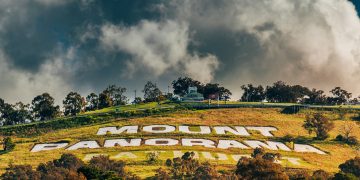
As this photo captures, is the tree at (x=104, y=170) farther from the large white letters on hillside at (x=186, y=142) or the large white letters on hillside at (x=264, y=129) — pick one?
the large white letters on hillside at (x=264, y=129)

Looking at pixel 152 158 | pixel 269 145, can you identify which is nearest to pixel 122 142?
pixel 152 158

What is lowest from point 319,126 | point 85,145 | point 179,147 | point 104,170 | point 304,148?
point 104,170

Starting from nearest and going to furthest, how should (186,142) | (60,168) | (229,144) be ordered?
(60,168), (229,144), (186,142)

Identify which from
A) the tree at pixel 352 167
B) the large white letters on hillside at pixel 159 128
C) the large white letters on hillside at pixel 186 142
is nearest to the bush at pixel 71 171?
the large white letters on hillside at pixel 186 142

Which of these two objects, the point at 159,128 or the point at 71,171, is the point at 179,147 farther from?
the point at 71,171

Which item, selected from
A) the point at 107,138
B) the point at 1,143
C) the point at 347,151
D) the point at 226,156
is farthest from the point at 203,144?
the point at 1,143

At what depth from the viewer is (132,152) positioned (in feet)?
516

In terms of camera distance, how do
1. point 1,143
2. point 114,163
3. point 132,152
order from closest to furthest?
point 114,163
point 132,152
point 1,143

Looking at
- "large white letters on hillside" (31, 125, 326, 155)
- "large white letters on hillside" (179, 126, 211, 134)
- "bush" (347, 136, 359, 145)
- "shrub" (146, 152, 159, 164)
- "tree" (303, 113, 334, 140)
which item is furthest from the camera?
"large white letters on hillside" (179, 126, 211, 134)

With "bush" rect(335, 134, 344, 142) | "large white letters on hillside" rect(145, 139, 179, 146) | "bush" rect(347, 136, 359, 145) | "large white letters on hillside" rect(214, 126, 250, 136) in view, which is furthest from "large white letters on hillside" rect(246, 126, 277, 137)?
"large white letters on hillside" rect(145, 139, 179, 146)

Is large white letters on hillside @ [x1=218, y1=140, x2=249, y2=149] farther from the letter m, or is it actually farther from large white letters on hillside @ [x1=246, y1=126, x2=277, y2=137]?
the letter m

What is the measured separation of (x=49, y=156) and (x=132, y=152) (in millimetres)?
21973

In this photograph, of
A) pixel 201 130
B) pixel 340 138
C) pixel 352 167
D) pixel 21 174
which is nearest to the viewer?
pixel 21 174

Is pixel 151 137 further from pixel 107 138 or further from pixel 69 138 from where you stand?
pixel 69 138
